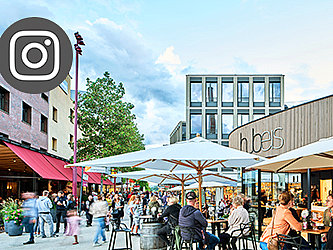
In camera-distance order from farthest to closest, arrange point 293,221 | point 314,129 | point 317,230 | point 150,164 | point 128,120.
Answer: point 128,120
point 314,129
point 150,164
point 317,230
point 293,221

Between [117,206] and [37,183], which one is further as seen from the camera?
[37,183]

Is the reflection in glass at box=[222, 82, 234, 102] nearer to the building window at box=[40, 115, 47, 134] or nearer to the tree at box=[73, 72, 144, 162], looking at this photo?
the tree at box=[73, 72, 144, 162]

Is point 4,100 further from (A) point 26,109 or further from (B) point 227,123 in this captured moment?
(B) point 227,123

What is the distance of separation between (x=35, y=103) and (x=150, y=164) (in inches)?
743

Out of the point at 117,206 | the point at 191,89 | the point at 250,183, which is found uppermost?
the point at 191,89

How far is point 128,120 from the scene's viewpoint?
35.5 meters

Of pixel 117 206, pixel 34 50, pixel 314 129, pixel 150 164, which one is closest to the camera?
pixel 34 50

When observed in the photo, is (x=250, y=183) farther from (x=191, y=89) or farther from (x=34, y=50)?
(x=191, y=89)

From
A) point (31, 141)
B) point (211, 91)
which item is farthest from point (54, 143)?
point (211, 91)

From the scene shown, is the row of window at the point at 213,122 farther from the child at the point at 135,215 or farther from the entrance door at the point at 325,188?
the child at the point at 135,215

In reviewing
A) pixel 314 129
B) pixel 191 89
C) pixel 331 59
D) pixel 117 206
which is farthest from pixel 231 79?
pixel 314 129

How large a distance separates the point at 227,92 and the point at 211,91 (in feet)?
7.06

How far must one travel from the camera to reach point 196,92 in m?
51.9

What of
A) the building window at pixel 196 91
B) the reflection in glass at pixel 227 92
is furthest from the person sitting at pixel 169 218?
the reflection in glass at pixel 227 92
